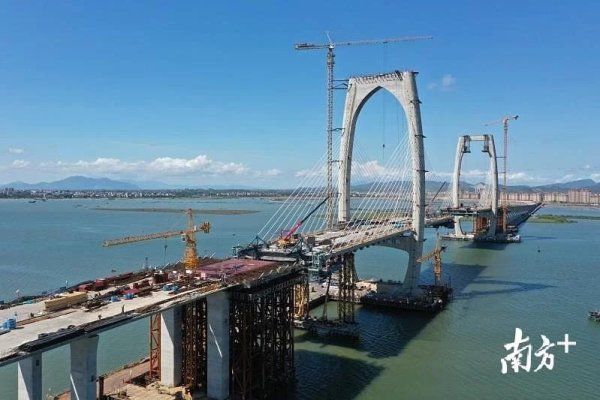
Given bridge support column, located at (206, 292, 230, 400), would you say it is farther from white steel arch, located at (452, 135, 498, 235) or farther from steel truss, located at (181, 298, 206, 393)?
white steel arch, located at (452, 135, 498, 235)

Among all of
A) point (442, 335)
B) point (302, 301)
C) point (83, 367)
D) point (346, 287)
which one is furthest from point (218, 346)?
point (442, 335)

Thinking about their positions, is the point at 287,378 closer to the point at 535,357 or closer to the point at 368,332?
the point at 368,332

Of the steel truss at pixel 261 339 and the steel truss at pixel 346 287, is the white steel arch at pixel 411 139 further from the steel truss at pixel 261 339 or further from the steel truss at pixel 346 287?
the steel truss at pixel 261 339

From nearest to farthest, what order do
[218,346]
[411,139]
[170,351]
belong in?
[218,346]
[170,351]
[411,139]

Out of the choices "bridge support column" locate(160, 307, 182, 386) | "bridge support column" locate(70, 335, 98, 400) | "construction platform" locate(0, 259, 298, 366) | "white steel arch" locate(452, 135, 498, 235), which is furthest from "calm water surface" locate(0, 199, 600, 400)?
"white steel arch" locate(452, 135, 498, 235)

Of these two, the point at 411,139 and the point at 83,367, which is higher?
the point at 411,139

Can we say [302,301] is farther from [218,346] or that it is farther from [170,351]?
[218,346]
